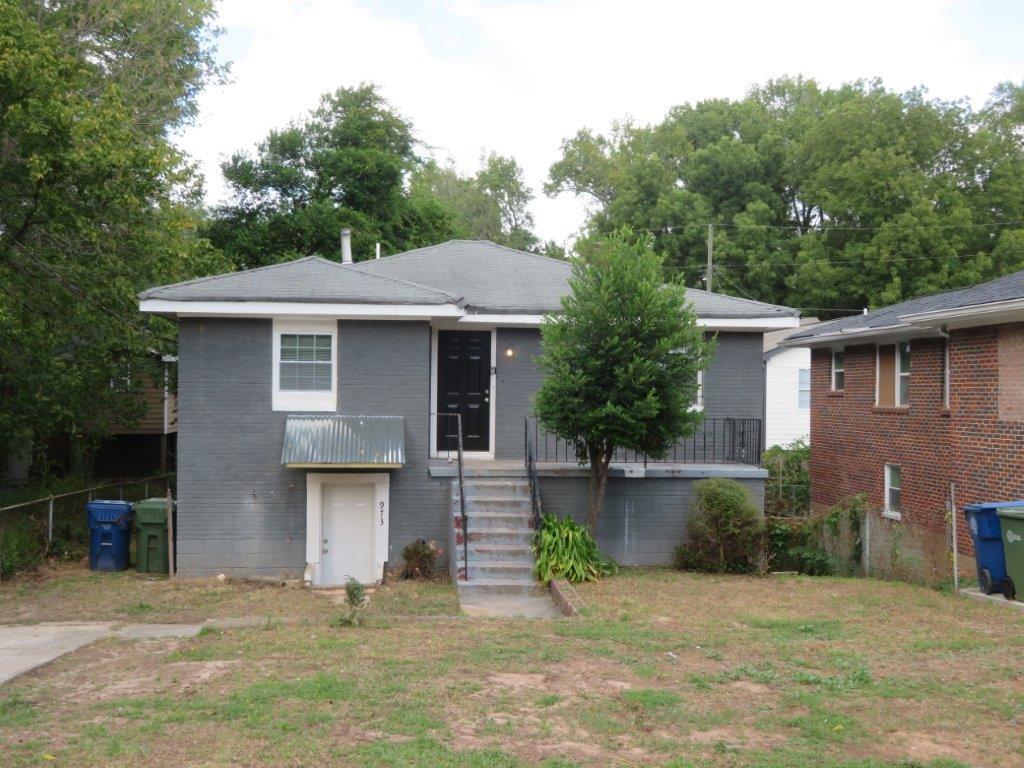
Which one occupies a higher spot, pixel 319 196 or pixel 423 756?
pixel 319 196

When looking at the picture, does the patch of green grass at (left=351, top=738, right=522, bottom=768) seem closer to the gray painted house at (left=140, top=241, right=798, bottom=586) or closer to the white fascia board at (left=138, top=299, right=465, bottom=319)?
the gray painted house at (left=140, top=241, right=798, bottom=586)

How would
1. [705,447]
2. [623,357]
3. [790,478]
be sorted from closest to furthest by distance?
[623,357] < [705,447] < [790,478]

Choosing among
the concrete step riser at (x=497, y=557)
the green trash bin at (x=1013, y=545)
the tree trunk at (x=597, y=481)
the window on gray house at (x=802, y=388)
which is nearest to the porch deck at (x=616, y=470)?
the tree trunk at (x=597, y=481)

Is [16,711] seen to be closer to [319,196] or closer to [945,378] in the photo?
[945,378]

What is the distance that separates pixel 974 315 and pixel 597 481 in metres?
6.00

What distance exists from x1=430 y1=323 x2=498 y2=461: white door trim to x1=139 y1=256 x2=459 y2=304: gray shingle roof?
1.51m

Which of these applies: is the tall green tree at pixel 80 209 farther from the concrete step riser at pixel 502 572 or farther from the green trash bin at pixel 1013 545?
the green trash bin at pixel 1013 545

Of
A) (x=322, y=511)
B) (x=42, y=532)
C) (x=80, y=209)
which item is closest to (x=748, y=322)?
(x=322, y=511)

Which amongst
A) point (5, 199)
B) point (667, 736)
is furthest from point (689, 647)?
point (5, 199)

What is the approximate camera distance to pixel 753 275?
36.1 meters

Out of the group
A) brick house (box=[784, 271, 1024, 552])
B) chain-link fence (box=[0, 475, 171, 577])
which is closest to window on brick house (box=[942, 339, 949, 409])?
brick house (box=[784, 271, 1024, 552])

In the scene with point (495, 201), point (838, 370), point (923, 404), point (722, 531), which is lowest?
point (722, 531)

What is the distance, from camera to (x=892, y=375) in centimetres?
1778

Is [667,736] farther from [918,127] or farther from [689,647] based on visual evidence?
[918,127]
